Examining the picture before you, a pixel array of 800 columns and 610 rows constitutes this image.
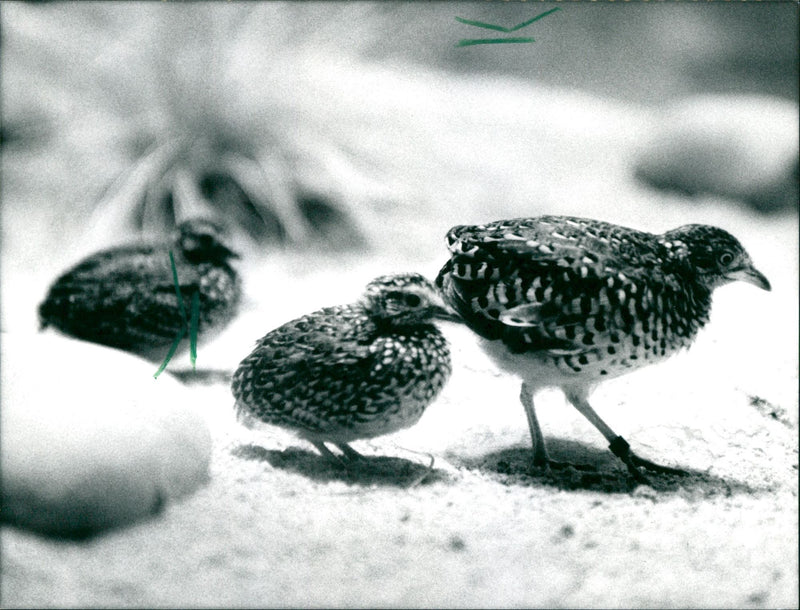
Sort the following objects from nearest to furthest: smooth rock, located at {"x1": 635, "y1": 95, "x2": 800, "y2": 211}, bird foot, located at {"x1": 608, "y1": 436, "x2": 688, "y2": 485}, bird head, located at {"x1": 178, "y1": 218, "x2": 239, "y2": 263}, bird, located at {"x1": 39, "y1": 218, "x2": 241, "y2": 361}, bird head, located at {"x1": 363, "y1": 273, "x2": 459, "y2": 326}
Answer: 1. bird head, located at {"x1": 363, "y1": 273, "x2": 459, "y2": 326}
2. bird foot, located at {"x1": 608, "y1": 436, "x2": 688, "y2": 485}
3. bird, located at {"x1": 39, "y1": 218, "x2": 241, "y2": 361}
4. bird head, located at {"x1": 178, "y1": 218, "x2": 239, "y2": 263}
5. smooth rock, located at {"x1": 635, "y1": 95, "x2": 800, "y2": 211}

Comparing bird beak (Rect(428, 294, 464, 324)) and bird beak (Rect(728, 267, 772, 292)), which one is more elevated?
bird beak (Rect(428, 294, 464, 324))

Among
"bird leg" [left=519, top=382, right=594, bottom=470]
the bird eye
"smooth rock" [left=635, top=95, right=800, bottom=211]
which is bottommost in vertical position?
"smooth rock" [left=635, top=95, right=800, bottom=211]

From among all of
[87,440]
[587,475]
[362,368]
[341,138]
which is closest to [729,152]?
[341,138]

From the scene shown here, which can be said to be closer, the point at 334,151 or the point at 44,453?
the point at 44,453

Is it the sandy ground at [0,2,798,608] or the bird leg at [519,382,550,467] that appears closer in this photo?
the sandy ground at [0,2,798,608]

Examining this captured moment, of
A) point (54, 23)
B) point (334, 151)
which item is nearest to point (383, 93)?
point (334, 151)

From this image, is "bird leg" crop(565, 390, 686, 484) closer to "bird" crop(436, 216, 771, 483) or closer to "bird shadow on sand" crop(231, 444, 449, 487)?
"bird" crop(436, 216, 771, 483)

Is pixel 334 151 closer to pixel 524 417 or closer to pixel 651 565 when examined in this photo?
pixel 524 417

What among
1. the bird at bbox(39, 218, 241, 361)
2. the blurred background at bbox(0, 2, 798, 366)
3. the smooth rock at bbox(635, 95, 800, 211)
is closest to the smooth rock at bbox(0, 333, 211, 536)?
the bird at bbox(39, 218, 241, 361)
